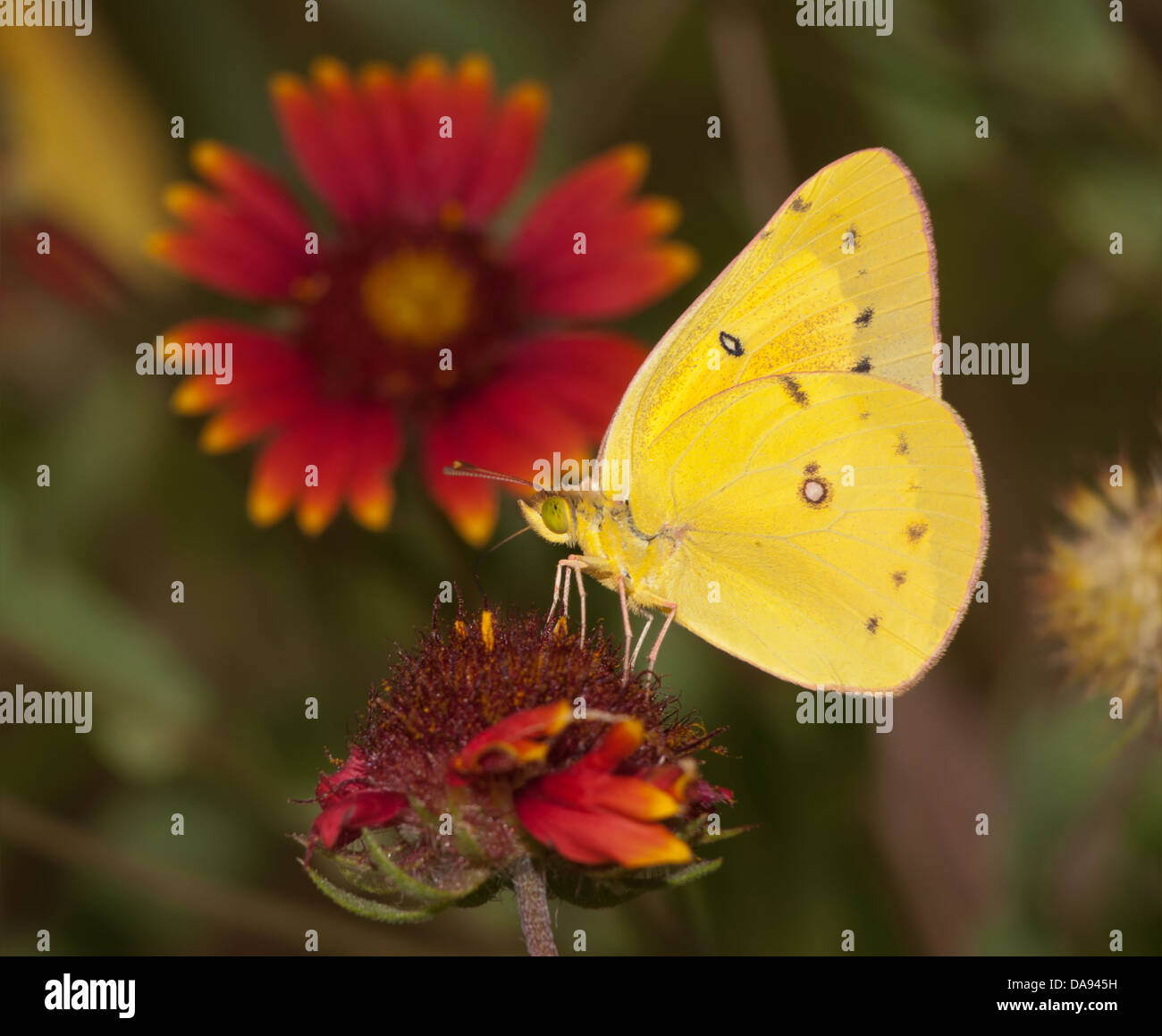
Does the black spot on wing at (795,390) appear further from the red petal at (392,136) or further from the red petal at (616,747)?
the red petal at (392,136)

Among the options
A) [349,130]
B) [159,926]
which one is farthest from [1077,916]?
[349,130]

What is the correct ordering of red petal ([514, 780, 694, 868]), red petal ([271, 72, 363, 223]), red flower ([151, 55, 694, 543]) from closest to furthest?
1. red petal ([514, 780, 694, 868])
2. red flower ([151, 55, 694, 543])
3. red petal ([271, 72, 363, 223])

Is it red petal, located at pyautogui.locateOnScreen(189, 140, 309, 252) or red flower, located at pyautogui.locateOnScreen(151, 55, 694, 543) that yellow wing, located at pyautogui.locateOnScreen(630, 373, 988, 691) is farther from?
red petal, located at pyautogui.locateOnScreen(189, 140, 309, 252)

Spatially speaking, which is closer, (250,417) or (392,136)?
(250,417)

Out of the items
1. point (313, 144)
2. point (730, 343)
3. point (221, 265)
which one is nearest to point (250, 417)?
point (221, 265)

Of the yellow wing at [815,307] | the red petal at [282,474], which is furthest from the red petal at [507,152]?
the yellow wing at [815,307]

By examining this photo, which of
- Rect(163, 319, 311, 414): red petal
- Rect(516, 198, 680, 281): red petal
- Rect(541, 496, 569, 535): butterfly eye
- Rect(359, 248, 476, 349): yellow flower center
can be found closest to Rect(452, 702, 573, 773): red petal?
Rect(541, 496, 569, 535): butterfly eye

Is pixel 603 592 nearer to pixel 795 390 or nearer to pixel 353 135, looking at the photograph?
pixel 795 390

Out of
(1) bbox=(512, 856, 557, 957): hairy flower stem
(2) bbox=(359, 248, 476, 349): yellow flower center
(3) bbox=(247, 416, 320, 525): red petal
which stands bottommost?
(1) bbox=(512, 856, 557, 957): hairy flower stem
